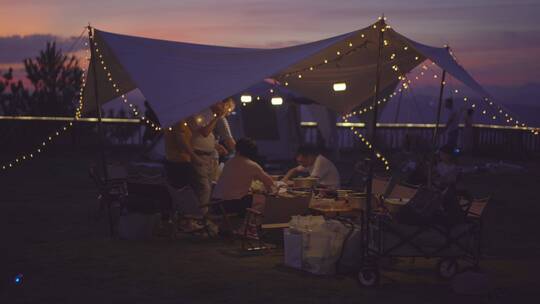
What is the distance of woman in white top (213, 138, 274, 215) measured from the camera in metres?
8.15

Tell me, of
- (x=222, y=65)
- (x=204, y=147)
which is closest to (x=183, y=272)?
(x=204, y=147)

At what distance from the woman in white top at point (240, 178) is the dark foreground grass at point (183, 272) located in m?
0.46

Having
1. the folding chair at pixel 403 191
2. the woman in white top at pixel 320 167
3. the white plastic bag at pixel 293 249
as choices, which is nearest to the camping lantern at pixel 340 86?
the woman in white top at pixel 320 167

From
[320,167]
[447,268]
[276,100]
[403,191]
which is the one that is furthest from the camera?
[276,100]

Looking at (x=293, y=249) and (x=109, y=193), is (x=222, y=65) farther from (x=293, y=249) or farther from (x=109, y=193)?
(x=293, y=249)

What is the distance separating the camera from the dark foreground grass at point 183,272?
6102mm

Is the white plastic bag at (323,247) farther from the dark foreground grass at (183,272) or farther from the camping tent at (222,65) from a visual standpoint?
the camping tent at (222,65)

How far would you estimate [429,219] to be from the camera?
21.2 feet

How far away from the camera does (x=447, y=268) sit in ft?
22.3

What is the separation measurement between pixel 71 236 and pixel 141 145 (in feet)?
42.2

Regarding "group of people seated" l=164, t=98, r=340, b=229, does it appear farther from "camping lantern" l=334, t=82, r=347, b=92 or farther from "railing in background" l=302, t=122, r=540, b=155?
"railing in background" l=302, t=122, r=540, b=155

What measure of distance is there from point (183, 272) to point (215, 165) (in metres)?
2.82

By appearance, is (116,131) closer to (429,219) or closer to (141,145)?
(141,145)

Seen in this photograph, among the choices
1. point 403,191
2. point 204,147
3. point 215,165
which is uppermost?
point 204,147
